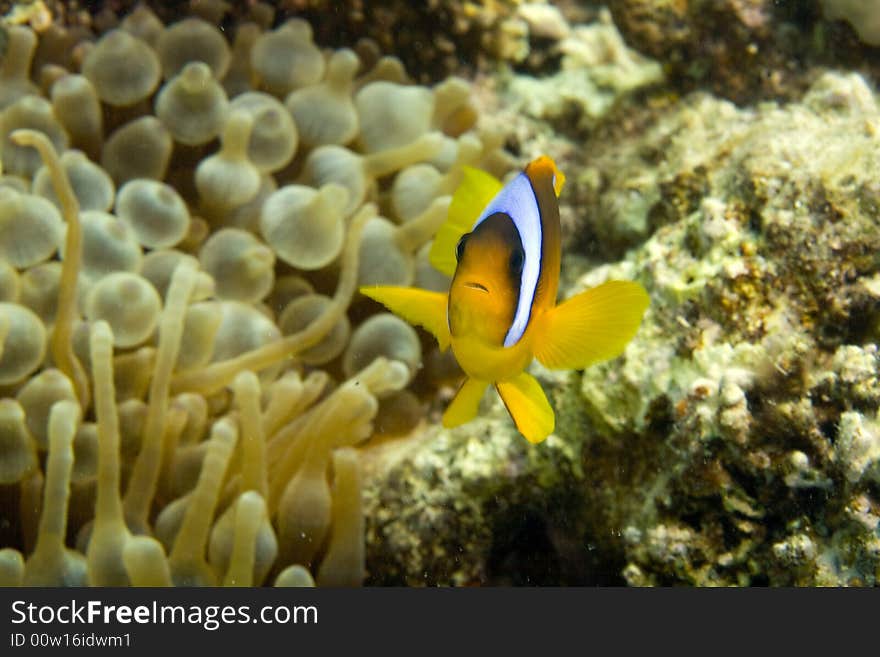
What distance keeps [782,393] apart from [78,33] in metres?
2.30

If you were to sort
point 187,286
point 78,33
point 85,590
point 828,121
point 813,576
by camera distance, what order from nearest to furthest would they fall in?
point 813,576
point 85,590
point 187,286
point 828,121
point 78,33

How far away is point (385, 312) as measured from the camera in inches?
89.8

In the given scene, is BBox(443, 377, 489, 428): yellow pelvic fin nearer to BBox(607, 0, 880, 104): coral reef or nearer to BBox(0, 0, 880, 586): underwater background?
BBox(0, 0, 880, 586): underwater background

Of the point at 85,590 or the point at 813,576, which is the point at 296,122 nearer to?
the point at 85,590

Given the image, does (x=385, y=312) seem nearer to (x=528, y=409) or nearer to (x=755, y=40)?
(x=528, y=409)

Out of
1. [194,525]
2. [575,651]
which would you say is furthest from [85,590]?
[575,651]

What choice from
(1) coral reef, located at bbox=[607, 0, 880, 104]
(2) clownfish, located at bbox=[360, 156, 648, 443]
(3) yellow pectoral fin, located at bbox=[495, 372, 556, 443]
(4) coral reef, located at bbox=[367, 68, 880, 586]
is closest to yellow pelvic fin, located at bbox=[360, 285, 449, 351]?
(2) clownfish, located at bbox=[360, 156, 648, 443]

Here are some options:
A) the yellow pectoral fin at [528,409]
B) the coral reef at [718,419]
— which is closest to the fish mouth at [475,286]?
the yellow pectoral fin at [528,409]

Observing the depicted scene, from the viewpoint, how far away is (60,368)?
187cm

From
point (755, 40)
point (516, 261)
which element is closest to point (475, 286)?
point (516, 261)

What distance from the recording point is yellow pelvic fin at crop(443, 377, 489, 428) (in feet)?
4.26

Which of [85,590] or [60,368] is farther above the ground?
[60,368]

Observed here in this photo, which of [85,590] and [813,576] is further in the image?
[85,590]

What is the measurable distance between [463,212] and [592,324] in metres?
0.31
